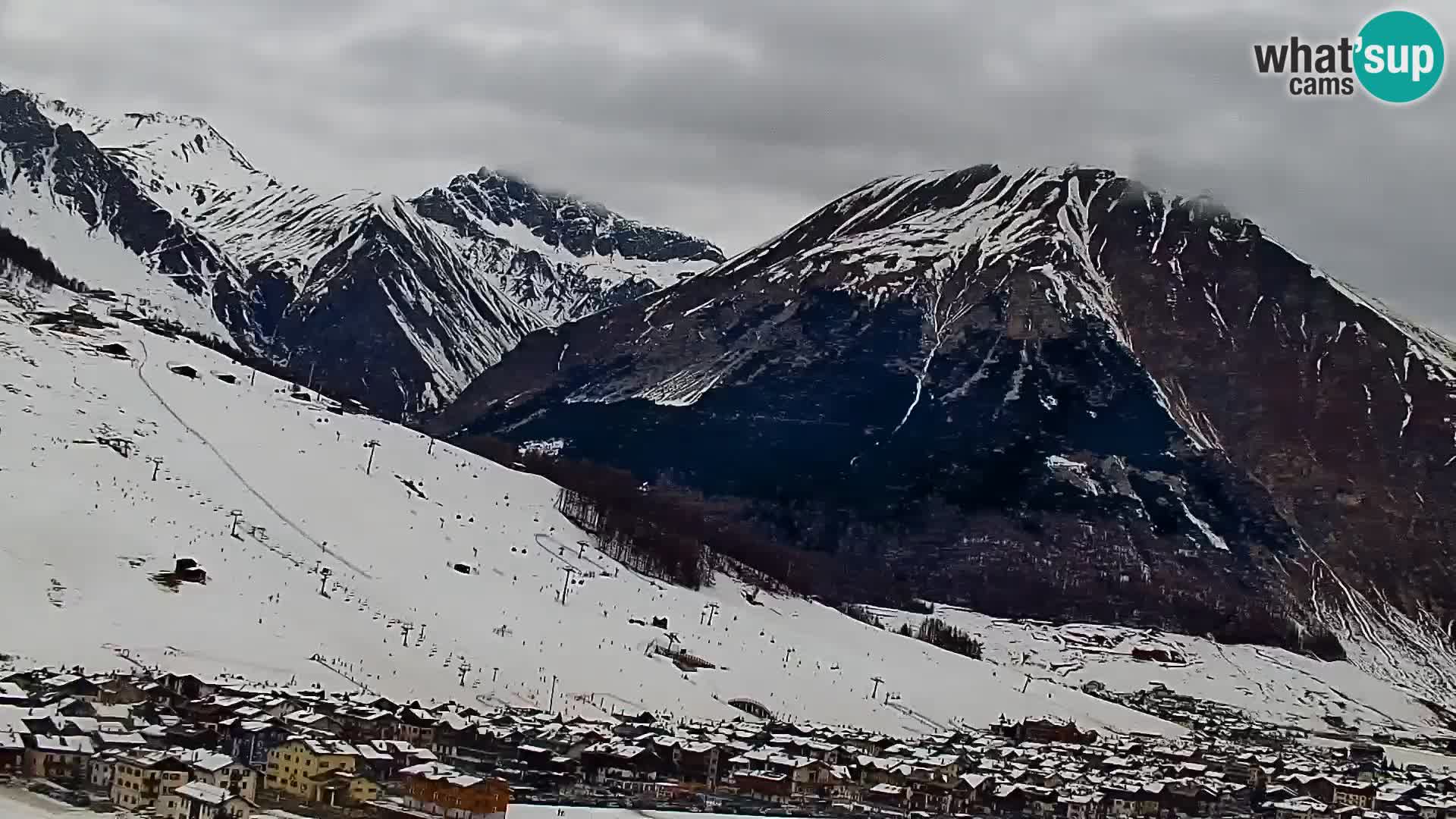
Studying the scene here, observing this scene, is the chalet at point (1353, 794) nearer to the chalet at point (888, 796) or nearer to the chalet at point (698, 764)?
the chalet at point (888, 796)

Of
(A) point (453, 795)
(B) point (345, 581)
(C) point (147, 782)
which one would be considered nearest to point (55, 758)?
(C) point (147, 782)

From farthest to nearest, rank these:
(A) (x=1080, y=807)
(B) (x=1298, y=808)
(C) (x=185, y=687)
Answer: (B) (x=1298, y=808), (A) (x=1080, y=807), (C) (x=185, y=687)

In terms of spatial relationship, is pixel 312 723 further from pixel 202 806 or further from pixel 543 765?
pixel 202 806

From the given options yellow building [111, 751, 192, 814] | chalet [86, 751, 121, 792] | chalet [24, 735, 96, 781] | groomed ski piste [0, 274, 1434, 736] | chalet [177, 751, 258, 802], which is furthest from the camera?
groomed ski piste [0, 274, 1434, 736]

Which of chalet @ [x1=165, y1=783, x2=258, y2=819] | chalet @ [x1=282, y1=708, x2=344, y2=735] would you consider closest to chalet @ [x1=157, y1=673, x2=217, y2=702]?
chalet @ [x1=282, y1=708, x2=344, y2=735]

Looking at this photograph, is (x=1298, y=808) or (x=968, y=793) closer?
(x=968, y=793)

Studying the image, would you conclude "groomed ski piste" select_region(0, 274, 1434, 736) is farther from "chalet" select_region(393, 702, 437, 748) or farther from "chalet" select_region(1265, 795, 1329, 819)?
"chalet" select_region(1265, 795, 1329, 819)

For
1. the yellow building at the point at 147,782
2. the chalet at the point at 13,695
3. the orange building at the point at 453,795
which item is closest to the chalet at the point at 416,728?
the orange building at the point at 453,795
